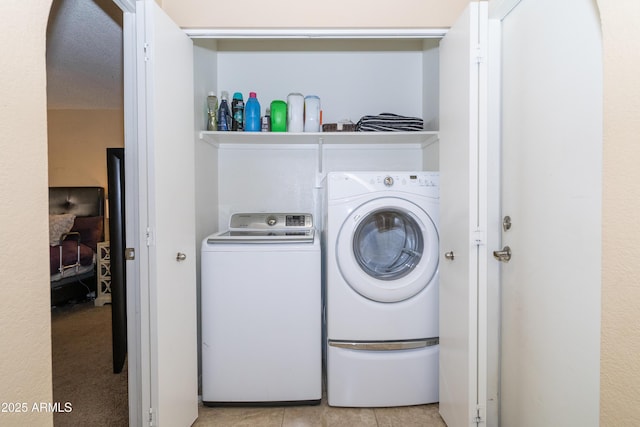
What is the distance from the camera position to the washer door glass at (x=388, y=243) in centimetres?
204

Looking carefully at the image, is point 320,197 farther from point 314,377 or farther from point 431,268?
point 314,377

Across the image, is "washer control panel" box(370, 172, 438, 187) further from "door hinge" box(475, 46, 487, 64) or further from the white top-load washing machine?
"door hinge" box(475, 46, 487, 64)

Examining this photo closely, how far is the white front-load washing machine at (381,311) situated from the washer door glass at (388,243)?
0.06m

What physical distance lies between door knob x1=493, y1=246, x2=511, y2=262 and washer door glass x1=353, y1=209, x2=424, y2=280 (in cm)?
54

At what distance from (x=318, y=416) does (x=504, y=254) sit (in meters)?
1.30

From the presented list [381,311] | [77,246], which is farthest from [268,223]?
[77,246]

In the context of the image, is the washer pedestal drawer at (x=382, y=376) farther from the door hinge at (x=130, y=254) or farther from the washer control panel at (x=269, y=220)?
the door hinge at (x=130, y=254)

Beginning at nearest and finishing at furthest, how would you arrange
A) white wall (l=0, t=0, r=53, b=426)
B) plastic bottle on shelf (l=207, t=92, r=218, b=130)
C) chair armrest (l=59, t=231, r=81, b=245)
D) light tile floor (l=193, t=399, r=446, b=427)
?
white wall (l=0, t=0, r=53, b=426)
light tile floor (l=193, t=399, r=446, b=427)
plastic bottle on shelf (l=207, t=92, r=218, b=130)
chair armrest (l=59, t=231, r=81, b=245)

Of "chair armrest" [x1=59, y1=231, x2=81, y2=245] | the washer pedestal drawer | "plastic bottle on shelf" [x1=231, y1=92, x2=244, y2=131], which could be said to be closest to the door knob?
the washer pedestal drawer

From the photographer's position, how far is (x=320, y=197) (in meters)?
2.68

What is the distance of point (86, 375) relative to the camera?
2.34m

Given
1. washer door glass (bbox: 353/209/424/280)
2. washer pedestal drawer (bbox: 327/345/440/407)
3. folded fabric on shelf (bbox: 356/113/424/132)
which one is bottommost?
washer pedestal drawer (bbox: 327/345/440/407)

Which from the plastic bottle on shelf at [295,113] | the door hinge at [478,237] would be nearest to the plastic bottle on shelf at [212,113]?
the plastic bottle on shelf at [295,113]

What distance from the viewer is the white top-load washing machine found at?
197cm
